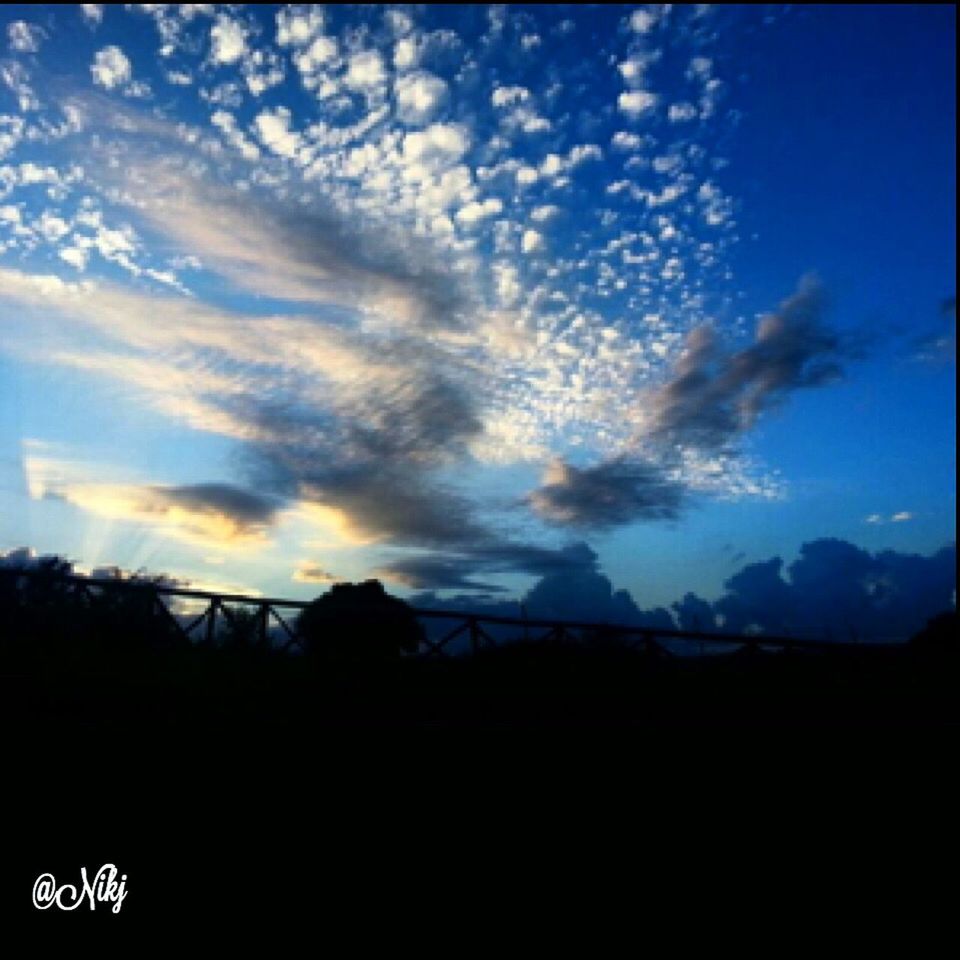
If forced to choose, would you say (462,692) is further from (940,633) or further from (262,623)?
(940,633)

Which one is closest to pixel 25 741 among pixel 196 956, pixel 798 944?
pixel 196 956

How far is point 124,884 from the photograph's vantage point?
4.03m

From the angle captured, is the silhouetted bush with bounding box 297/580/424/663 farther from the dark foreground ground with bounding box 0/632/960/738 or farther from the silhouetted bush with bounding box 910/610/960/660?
the silhouetted bush with bounding box 910/610/960/660

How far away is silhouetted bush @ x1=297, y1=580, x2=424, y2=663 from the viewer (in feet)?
126

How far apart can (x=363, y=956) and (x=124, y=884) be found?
70.0 inches

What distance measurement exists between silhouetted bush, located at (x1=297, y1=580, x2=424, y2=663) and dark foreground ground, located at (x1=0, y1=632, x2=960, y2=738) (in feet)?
69.3

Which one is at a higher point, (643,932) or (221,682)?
(221,682)

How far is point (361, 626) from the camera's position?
132ft

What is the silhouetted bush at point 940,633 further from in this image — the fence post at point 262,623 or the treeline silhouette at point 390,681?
the fence post at point 262,623

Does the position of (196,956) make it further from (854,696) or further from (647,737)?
(854,696)

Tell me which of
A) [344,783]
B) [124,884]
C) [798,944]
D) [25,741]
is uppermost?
[25,741]
